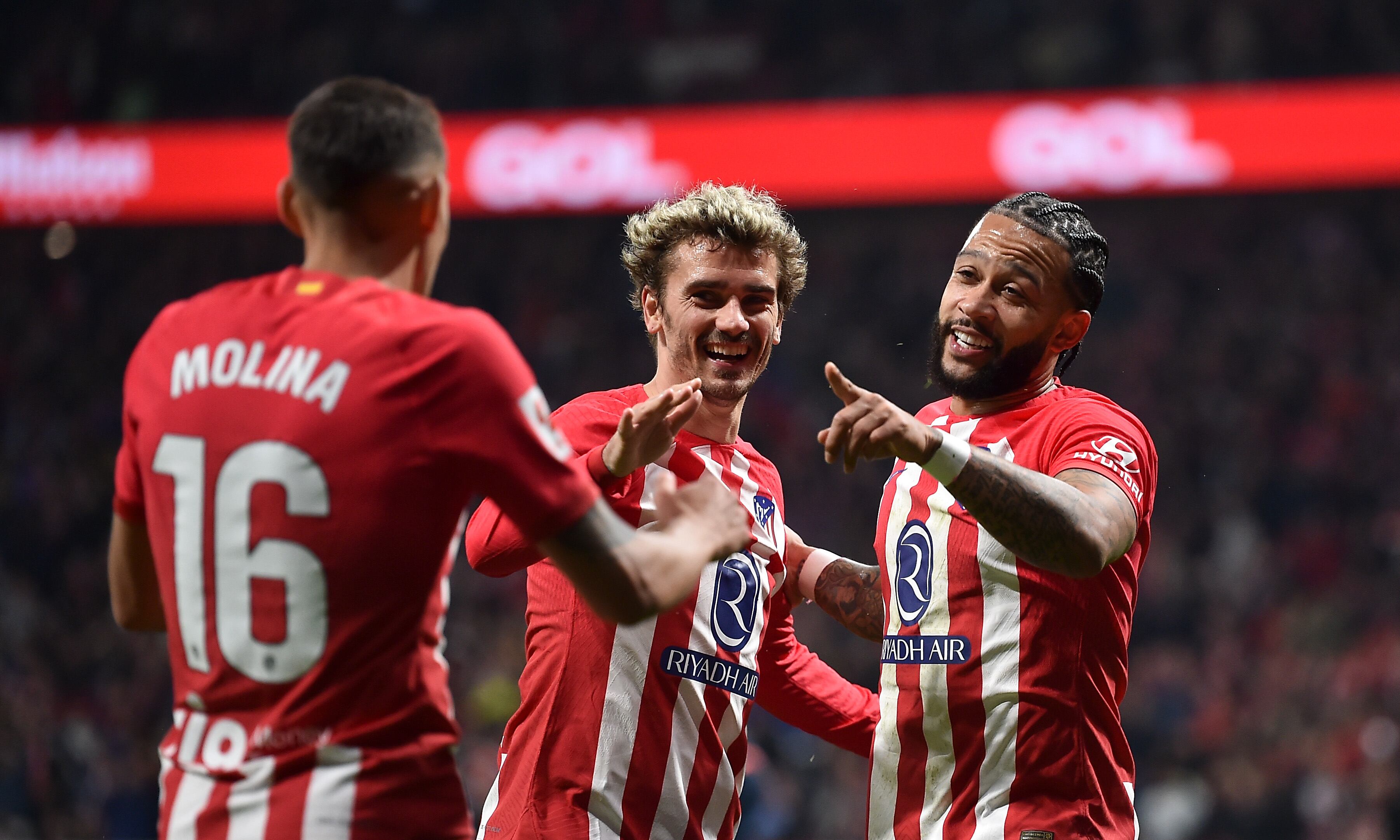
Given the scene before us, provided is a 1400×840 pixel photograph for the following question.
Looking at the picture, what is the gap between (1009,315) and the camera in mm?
3322

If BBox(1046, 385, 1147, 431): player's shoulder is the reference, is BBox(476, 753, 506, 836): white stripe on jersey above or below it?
below

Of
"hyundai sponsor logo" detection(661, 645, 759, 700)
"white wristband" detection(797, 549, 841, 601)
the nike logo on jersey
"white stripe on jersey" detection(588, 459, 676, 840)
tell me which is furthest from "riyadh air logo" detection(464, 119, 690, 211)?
the nike logo on jersey

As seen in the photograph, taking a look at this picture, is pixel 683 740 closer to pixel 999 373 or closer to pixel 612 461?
pixel 612 461

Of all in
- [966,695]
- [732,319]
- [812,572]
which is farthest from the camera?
[812,572]

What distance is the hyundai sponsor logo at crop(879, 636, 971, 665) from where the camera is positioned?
3.11 meters

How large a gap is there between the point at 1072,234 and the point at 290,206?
203 cm

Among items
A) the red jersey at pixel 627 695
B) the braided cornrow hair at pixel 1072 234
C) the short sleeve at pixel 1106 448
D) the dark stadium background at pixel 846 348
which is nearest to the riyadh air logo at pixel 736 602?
the red jersey at pixel 627 695

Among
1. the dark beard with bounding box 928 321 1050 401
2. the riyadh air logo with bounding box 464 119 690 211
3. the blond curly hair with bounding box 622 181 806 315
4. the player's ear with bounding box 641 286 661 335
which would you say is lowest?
the dark beard with bounding box 928 321 1050 401

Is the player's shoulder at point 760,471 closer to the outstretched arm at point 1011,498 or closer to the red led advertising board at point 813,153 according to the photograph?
the outstretched arm at point 1011,498

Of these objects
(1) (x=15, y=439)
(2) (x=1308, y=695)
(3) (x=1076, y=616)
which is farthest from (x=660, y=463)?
(1) (x=15, y=439)

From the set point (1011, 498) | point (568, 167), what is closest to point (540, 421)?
point (1011, 498)

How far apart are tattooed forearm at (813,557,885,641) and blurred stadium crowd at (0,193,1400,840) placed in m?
6.24

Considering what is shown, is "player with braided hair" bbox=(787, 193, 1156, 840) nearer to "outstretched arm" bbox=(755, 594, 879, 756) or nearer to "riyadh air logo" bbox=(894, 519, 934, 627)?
"riyadh air logo" bbox=(894, 519, 934, 627)

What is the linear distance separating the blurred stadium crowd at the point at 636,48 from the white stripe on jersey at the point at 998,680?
11606mm
